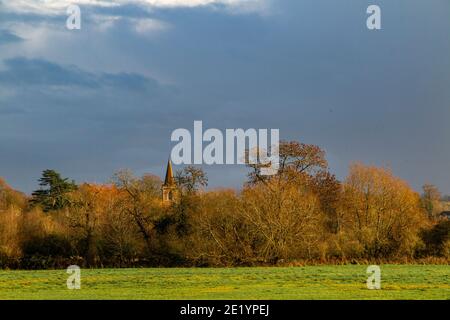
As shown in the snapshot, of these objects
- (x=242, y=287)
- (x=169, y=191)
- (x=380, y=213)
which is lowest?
(x=242, y=287)

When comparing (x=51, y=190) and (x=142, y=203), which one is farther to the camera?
(x=51, y=190)

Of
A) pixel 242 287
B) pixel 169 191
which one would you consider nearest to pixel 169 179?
pixel 169 191

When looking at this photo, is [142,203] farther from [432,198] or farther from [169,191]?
[432,198]

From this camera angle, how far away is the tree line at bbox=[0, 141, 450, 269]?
45500 millimetres

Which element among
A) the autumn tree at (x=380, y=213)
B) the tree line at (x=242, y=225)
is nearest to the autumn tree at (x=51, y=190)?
the tree line at (x=242, y=225)

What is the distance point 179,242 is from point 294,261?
924cm

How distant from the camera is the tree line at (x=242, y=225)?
45.5 m

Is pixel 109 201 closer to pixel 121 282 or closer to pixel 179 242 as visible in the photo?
pixel 179 242

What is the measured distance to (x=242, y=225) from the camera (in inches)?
1812

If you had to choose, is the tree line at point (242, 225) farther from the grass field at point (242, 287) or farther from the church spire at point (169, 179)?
the grass field at point (242, 287)

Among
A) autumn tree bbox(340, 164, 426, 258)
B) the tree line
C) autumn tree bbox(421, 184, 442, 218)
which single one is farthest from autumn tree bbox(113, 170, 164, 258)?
autumn tree bbox(421, 184, 442, 218)

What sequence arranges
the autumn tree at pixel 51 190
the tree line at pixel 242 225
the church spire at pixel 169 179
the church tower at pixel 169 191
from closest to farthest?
the tree line at pixel 242 225
the church tower at pixel 169 191
the church spire at pixel 169 179
the autumn tree at pixel 51 190

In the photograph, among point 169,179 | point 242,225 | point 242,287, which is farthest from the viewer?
point 169,179
